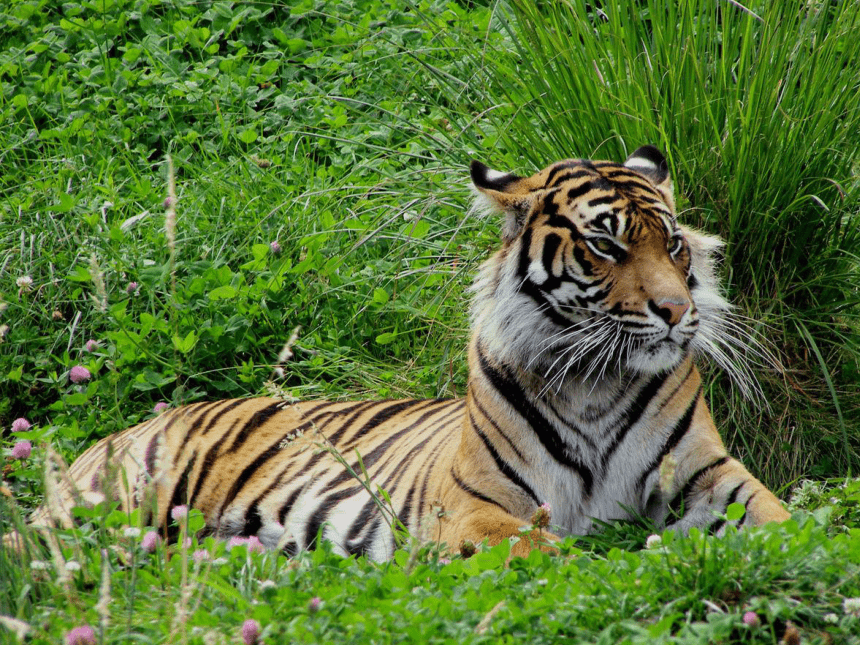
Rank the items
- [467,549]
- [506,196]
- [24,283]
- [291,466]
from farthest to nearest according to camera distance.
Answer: [24,283] < [291,466] < [506,196] < [467,549]

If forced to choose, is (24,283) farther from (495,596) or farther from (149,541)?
(495,596)

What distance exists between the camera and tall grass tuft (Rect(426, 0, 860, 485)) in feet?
13.8

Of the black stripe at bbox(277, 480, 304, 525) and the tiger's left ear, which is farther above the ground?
the tiger's left ear

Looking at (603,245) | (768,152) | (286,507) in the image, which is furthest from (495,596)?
(768,152)

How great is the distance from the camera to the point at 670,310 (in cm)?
313

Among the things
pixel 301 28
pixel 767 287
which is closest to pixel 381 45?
pixel 301 28

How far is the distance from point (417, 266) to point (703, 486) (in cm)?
235

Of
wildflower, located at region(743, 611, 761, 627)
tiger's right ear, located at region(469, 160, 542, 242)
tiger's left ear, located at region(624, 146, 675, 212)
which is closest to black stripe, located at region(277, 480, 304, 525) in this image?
tiger's right ear, located at region(469, 160, 542, 242)

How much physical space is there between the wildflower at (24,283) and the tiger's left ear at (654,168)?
3011mm

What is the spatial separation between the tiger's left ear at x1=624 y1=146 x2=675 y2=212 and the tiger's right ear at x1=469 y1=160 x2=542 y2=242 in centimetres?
41

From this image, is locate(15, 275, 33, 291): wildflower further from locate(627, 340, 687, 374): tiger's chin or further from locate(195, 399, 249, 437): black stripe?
locate(627, 340, 687, 374): tiger's chin

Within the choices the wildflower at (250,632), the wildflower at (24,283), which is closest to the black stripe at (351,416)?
the wildflower at (24,283)

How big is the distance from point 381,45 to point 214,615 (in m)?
5.31

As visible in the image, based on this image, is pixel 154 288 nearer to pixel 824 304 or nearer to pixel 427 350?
pixel 427 350
